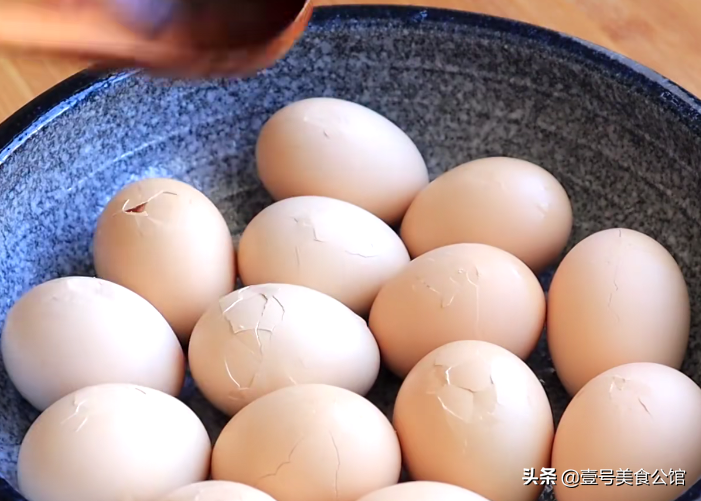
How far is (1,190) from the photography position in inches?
30.3

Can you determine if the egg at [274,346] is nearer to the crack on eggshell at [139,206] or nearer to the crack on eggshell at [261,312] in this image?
the crack on eggshell at [261,312]

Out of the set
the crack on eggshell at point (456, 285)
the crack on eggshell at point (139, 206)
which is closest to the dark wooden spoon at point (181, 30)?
the crack on eggshell at point (139, 206)

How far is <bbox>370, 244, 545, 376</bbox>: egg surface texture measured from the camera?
0.71m

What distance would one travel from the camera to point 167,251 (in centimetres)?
76

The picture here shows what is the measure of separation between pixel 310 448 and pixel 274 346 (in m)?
0.10

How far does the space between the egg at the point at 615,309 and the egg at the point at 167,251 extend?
0.30 m

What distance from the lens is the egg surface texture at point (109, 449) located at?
607mm

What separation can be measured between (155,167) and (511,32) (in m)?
0.38

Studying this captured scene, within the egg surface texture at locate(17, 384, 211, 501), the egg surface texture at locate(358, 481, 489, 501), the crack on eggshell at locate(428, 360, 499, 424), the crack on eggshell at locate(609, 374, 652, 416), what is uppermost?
the crack on eggshell at locate(609, 374, 652, 416)

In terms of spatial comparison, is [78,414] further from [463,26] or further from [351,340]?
[463,26]

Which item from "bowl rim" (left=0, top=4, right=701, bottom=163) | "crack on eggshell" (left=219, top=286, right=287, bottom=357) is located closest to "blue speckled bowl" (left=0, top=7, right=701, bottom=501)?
"bowl rim" (left=0, top=4, right=701, bottom=163)

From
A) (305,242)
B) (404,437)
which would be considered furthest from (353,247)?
(404,437)

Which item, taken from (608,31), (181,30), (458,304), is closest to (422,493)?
(458,304)

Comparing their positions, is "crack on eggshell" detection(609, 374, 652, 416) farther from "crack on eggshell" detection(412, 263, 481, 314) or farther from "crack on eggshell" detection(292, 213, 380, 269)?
"crack on eggshell" detection(292, 213, 380, 269)
